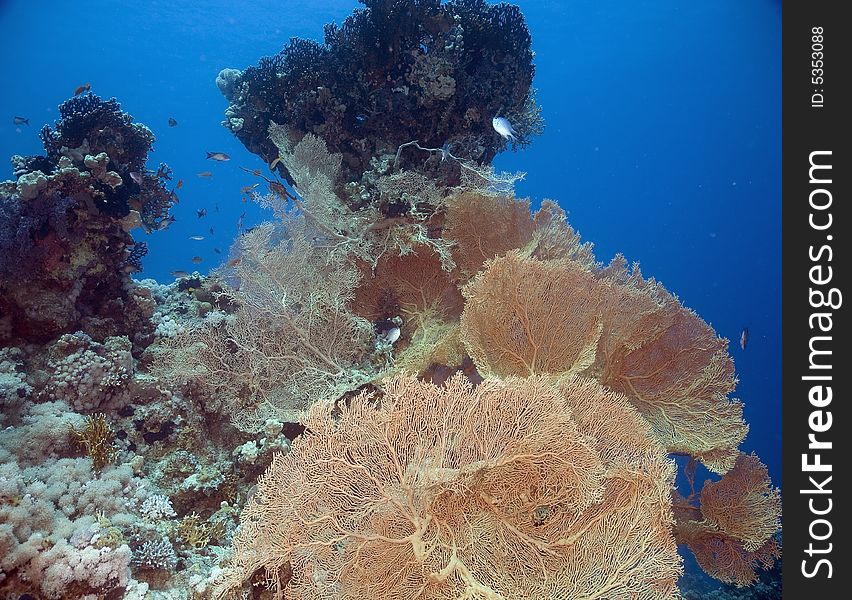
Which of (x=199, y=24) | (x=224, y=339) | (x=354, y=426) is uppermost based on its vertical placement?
(x=199, y=24)

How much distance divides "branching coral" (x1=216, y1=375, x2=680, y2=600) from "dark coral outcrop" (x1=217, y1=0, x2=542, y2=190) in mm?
4215

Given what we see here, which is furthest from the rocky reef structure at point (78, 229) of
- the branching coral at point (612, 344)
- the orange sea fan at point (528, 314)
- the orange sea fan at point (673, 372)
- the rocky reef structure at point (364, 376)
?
the orange sea fan at point (673, 372)

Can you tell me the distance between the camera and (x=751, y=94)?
2088 inches

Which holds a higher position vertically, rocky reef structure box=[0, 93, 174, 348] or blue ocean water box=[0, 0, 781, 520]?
blue ocean water box=[0, 0, 781, 520]

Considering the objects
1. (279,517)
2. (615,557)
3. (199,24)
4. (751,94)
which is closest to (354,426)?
(279,517)

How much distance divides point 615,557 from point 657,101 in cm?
7039

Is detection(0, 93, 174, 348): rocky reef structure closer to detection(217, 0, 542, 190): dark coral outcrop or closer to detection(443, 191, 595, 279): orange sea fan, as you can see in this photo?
detection(217, 0, 542, 190): dark coral outcrop

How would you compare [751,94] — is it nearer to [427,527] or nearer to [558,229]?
[558,229]

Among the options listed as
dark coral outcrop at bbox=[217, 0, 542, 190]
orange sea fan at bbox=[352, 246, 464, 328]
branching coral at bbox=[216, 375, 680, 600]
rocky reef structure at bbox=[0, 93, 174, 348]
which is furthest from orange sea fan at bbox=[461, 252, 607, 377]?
rocky reef structure at bbox=[0, 93, 174, 348]

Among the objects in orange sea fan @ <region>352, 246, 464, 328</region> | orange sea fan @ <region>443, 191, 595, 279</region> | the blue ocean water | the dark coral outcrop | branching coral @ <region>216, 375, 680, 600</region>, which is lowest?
branching coral @ <region>216, 375, 680, 600</region>

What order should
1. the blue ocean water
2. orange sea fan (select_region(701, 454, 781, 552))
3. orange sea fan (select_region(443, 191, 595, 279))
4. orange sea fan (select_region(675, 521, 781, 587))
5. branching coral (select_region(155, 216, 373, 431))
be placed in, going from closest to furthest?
branching coral (select_region(155, 216, 373, 431)) < orange sea fan (select_region(701, 454, 781, 552)) < orange sea fan (select_region(675, 521, 781, 587)) < orange sea fan (select_region(443, 191, 595, 279)) < the blue ocean water

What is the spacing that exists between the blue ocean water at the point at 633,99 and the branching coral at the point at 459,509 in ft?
146

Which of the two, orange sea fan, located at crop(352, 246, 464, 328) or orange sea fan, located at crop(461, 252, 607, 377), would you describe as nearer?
orange sea fan, located at crop(461, 252, 607, 377)

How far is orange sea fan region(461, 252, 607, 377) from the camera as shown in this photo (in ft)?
14.9
